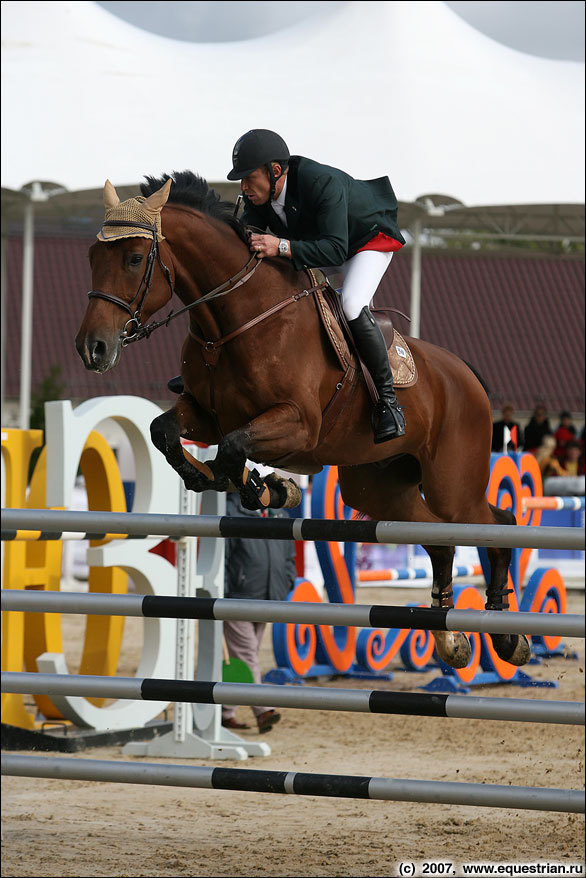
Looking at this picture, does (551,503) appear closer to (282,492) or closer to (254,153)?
(282,492)

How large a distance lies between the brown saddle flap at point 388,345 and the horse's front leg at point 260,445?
33 cm

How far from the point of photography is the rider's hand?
12.9 ft

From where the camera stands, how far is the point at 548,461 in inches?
704

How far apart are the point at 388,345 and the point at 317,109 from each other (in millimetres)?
12554

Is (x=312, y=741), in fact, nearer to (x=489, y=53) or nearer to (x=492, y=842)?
(x=492, y=842)

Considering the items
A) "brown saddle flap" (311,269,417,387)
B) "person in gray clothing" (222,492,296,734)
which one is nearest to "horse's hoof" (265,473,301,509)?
"brown saddle flap" (311,269,417,387)

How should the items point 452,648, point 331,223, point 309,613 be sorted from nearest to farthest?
point 309,613 → point 331,223 → point 452,648

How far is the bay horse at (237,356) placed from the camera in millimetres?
3666

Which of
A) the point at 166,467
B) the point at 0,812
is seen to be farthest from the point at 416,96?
the point at 0,812

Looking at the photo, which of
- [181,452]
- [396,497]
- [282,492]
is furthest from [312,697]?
[396,497]

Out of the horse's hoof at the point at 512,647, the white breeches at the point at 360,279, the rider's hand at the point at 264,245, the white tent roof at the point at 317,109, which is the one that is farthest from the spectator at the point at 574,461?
the rider's hand at the point at 264,245

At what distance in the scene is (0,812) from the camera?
20.6ft

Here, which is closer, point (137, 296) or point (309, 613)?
point (309, 613)

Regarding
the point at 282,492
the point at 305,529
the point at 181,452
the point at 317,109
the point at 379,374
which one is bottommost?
the point at 305,529
